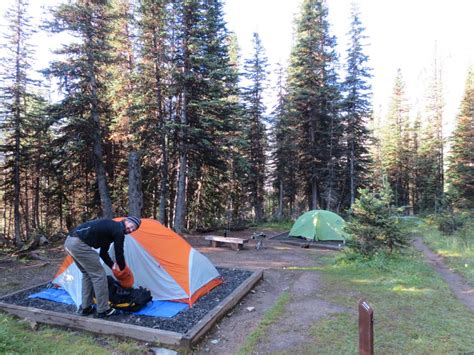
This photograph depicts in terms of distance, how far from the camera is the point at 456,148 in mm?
26484

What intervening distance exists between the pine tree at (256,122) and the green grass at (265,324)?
15835 millimetres

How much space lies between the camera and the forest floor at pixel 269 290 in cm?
494

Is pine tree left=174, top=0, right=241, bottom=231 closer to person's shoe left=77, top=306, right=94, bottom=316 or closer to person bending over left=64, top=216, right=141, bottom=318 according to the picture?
person bending over left=64, top=216, right=141, bottom=318

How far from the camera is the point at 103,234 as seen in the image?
5.49m

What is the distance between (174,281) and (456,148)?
27.9 m

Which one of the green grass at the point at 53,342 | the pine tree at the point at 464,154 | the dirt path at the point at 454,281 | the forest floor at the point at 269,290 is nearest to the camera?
the green grass at the point at 53,342

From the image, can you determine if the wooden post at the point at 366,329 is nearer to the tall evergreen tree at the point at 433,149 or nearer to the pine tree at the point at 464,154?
the pine tree at the point at 464,154

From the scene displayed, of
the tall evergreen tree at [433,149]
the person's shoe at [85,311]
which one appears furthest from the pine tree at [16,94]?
the tall evergreen tree at [433,149]

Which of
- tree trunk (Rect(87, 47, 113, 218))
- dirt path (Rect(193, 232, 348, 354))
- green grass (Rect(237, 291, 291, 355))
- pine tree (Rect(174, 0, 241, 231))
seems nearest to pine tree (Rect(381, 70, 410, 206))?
pine tree (Rect(174, 0, 241, 231))

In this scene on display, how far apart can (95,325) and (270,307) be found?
3104mm

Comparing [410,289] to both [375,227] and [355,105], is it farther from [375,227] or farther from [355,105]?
[355,105]

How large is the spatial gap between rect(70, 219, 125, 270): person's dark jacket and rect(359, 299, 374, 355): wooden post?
401cm

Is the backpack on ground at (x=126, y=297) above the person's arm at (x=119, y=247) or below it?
below

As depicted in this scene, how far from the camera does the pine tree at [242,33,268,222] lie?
75.3 ft
